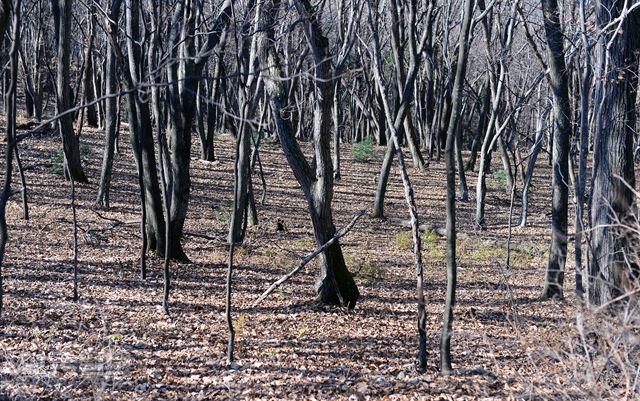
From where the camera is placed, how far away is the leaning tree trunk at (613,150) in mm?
7078

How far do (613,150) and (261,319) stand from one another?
4.32 meters

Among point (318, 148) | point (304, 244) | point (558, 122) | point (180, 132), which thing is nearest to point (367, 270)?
point (304, 244)

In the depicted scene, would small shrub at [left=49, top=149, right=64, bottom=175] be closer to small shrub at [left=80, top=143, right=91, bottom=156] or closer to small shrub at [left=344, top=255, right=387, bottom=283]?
small shrub at [left=80, top=143, right=91, bottom=156]

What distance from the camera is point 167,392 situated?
5832 mm

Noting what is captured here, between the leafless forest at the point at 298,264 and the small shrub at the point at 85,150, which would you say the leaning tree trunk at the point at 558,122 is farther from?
the small shrub at the point at 85,150

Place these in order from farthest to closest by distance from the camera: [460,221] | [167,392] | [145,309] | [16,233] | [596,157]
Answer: [460,221]
[16,233]
[145,309]
[596,157]
[167,392]

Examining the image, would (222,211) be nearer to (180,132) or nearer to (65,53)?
(65,53)

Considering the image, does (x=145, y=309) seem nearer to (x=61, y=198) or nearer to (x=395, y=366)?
(x=395, y=366)

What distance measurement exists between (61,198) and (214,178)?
552 cm

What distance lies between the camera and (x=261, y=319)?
324 inches

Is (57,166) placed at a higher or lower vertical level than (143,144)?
lower

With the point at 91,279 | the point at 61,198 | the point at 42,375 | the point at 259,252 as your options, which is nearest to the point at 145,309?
the point at 91,279

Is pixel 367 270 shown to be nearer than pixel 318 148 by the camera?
No

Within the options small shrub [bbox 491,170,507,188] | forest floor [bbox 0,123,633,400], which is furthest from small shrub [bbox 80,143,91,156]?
small shrub [bbox 491,170,507,188]
